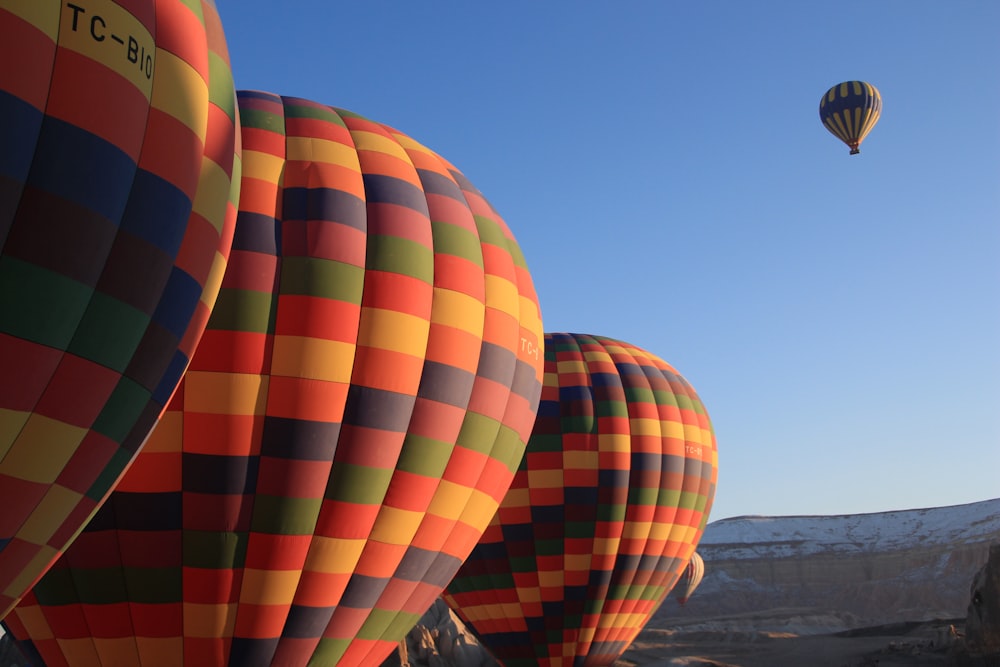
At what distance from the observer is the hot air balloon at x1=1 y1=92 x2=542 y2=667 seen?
8.70 metres

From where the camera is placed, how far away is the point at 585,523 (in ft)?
55.2

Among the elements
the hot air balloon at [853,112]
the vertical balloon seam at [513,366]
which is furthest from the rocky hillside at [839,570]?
the vertical balloon seam at [513,366]

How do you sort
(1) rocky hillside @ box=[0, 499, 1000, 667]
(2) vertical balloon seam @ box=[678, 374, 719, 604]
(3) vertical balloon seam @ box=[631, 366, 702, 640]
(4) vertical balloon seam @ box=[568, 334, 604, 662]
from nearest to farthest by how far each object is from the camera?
(4) vertical balloon seam @ box=[568, 334, 604, 662] → (3) vertical balloon seam @ box=[631, 366, 702, 640] → (2) vertical balloon seam @ box=[678, 374, 719, 604] → (1) rocky hillside @ box=[0, 499, 1000, 667]

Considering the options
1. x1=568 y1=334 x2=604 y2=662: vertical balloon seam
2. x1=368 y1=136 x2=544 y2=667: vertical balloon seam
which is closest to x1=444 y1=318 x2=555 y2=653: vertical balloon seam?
x1=568 y1=334 x2=604 y2=662: vertical balloon seam

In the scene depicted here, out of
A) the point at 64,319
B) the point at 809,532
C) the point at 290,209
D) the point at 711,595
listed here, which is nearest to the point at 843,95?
the point at 290,209

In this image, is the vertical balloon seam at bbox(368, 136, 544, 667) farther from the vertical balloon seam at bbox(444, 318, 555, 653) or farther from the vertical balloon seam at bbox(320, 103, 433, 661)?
the vertical balloon seam at bbox(444, 318, 555, 653)

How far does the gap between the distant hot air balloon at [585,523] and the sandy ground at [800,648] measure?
13516mm

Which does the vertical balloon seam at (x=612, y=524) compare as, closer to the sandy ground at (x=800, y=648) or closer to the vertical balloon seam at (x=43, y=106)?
the vertical balloon seam at (x=43, y=106)

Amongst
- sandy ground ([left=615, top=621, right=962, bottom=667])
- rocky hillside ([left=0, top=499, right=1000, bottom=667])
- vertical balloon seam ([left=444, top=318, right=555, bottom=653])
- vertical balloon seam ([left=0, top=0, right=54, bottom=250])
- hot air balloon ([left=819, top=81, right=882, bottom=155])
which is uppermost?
hot air balloon ([left=819, top=81, right=882, bottom=155])

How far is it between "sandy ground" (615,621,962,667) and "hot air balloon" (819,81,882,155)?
47.2 feet

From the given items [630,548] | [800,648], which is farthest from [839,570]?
[630,548]

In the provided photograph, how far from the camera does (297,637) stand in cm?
936

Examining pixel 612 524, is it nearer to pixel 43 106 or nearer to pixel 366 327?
pixel 366 327

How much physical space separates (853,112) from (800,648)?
21.8 metres
